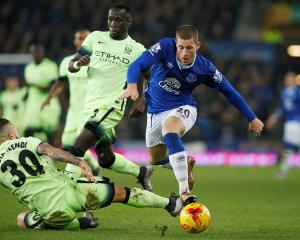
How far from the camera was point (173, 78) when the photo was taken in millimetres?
9008

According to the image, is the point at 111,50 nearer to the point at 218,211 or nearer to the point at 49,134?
the point at 218,211

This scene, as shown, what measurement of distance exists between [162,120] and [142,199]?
148 centimetres

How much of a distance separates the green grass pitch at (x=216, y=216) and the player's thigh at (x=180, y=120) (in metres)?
0.97

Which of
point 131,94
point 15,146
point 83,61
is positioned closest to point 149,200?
point 131,94

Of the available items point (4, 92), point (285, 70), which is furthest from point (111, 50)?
point (285, 70)

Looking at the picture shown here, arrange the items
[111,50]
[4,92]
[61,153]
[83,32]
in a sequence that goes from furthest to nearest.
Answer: [4,92]
[83,32]
[111,50]
[61,153]

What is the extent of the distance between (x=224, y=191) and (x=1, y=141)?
6087 millimetres

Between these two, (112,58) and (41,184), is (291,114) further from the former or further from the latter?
(41,184)

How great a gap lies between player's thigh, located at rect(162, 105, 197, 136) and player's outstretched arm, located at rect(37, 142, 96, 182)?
1617mm

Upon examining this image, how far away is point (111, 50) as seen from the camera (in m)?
10.0

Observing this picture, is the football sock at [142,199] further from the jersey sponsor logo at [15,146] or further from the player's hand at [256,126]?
the player's hand at [256,126]

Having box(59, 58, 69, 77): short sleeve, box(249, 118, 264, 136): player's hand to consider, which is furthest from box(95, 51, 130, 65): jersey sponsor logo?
box(59, 58, 69, 77): short sleeve

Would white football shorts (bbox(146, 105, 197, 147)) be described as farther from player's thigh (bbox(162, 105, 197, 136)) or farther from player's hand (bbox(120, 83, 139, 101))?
player's hand (bbox(120, 83, 139, 101))

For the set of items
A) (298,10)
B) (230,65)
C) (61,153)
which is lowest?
(61,153)
